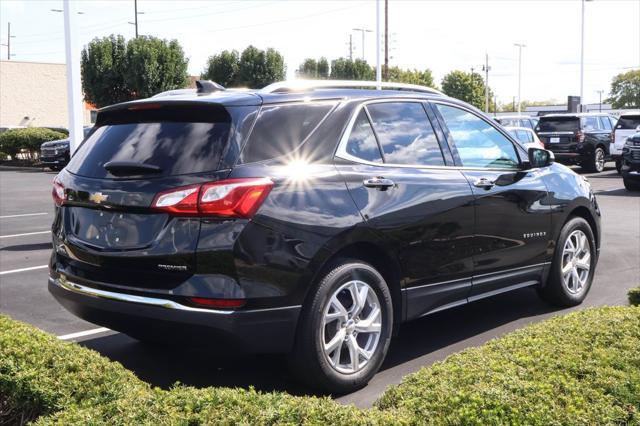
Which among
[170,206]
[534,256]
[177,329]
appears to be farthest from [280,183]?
[534,256]

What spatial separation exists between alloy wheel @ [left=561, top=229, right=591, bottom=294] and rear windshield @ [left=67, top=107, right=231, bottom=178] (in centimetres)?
340

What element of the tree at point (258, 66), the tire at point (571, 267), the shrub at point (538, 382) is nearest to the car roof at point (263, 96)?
the shrub at point (538, 382)

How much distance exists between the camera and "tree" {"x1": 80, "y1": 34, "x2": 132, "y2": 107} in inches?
1623

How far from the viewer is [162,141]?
4117 millimetres

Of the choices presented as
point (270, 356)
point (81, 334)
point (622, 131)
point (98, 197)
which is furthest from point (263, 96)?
point (622, 131)

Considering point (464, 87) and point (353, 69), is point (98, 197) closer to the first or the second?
point (353, 69)

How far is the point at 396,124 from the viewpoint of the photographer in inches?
191

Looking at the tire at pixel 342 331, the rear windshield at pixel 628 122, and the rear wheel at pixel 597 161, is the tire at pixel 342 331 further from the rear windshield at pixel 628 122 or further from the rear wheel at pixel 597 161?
the rear wheel at pixel 597 161

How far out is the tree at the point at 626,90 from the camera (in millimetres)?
145250

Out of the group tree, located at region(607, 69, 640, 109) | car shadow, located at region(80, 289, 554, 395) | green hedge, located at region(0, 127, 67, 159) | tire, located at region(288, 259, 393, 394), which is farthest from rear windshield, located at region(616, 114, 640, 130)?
tree, located at region(607, 69, 640, 109)

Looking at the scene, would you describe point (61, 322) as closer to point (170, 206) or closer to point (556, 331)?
point (170, 206)

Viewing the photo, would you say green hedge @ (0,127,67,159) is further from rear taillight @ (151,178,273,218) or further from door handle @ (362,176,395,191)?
rear taillight @ (151,178,273,218)

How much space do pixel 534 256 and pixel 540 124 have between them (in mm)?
20171

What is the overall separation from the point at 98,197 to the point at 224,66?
49.5 metres
